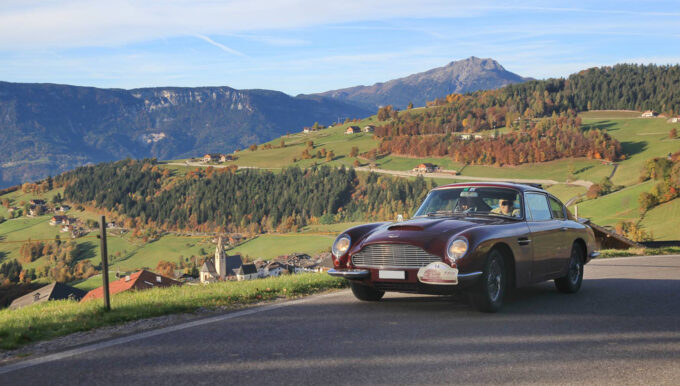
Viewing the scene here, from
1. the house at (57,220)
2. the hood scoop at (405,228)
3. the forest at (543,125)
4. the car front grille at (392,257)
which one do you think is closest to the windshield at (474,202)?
the hood scoop at (405,228)

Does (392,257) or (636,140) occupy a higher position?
(392,257)

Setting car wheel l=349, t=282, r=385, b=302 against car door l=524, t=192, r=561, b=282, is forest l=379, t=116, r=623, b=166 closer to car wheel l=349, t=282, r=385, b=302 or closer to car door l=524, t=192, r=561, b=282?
car door l=524, t=192, r=561, b=282

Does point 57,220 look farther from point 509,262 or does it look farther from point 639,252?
point 509,262

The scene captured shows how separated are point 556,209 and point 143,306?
659 cm

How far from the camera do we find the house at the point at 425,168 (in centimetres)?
14500

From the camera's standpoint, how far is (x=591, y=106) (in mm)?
188500

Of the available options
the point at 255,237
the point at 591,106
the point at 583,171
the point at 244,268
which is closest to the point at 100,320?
the point at 244,268

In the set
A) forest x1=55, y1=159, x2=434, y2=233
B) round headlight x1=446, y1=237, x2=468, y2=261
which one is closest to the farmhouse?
forest x1=55, y1=159, x2=434, y2=233

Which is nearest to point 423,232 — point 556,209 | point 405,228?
point 405,228

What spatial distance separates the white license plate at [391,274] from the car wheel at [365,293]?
95 cm

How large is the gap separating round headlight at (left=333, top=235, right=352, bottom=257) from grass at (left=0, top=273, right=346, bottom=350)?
62.4 inches

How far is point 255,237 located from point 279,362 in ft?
445

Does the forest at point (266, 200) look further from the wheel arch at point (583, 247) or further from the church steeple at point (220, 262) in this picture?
the wheel arch at point (583, 247)

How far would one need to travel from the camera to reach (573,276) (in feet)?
33.5
